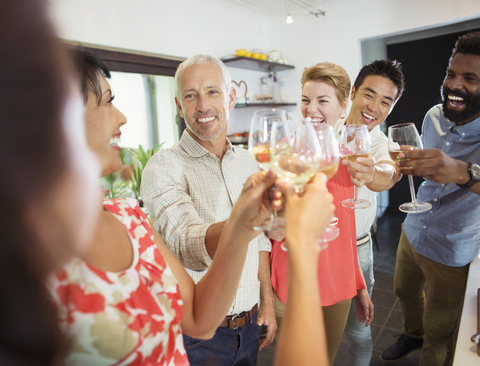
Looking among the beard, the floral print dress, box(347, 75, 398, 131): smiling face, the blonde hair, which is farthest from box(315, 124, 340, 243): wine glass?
the beard

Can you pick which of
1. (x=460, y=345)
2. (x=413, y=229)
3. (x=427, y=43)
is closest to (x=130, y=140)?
(x=413, y=229)

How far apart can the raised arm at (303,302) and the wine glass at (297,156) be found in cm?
17

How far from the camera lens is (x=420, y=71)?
4793 mm

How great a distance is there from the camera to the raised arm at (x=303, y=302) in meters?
0.57

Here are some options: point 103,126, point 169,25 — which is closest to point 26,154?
point 103,126

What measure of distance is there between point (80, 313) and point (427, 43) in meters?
5.43

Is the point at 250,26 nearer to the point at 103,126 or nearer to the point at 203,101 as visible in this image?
the point at 203,101

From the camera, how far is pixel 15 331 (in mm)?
498

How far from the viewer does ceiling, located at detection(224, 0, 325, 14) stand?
15.3 feet

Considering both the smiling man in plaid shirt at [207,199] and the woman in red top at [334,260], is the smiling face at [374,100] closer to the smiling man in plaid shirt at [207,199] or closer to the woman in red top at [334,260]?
the woman in red top at [334,260]

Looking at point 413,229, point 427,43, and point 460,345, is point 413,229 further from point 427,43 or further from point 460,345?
point 427,43

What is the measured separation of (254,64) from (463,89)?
3189 millimetres

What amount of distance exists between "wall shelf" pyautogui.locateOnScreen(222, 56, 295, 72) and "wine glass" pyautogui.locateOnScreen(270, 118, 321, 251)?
12.4 ft

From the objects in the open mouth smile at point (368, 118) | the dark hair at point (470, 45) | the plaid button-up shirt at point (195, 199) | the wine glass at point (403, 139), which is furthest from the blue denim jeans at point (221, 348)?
the dark hair at point (470, 45)
